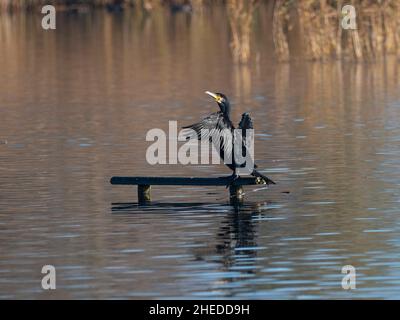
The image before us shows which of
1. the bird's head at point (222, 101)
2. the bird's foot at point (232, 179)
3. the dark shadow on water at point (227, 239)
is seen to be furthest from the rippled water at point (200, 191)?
the bird's head at point (222, 101)

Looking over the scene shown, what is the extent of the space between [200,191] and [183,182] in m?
1.66

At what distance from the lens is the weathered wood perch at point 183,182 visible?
15.9 m

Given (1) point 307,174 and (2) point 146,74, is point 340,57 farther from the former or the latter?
(1) point 307,174

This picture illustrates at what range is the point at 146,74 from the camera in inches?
1468

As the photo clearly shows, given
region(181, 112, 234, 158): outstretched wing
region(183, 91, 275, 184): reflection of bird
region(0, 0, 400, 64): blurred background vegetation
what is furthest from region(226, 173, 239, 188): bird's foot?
region(0, 0, 400, 64): blurred background vegetation

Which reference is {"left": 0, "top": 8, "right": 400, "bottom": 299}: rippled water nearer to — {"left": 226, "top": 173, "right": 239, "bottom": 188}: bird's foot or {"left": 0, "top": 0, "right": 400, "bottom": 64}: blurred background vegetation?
{"left": 226, "top": 173, "right": 239, "bottom": 188}: bird's foot

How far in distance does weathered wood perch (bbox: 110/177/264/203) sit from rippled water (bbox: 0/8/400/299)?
0.69 ft

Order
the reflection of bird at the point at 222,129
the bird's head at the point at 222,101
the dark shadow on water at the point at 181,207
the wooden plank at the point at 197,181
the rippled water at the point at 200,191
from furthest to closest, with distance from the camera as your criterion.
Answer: the dark shadow on water at the point at 181,207
the wooden plank at the point at 197,181
the reflection of bird at the point at 222,129
the bird's head at the point at 222,101
the rippled water at the point at 200,191

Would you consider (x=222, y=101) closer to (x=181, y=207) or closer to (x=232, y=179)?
(x=232, y=179)

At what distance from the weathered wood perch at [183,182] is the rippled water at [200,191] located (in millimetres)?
210

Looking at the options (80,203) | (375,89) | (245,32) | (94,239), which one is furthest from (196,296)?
(245,32)

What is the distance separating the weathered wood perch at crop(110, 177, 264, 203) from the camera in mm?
15898

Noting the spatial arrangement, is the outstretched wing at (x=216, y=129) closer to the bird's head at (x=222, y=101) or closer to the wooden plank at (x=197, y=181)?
the bird's head at (x=222, y=101)

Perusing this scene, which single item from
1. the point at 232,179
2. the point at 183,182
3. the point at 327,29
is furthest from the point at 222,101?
the point at 327,29
